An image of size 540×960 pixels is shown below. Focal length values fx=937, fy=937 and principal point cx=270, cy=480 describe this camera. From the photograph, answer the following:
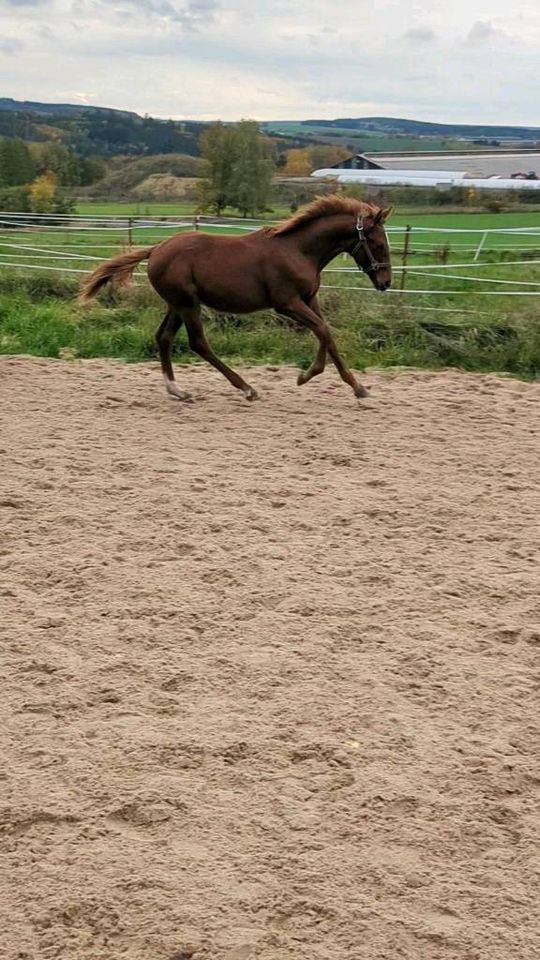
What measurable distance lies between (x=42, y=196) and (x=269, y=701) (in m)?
19.8

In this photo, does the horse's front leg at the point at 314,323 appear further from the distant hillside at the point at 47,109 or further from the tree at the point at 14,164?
the distant hillside at the point at 47,109

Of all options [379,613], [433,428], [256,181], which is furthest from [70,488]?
[256,181]

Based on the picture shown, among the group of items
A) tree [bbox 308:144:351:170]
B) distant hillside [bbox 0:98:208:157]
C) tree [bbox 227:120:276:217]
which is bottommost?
tree [bbox 227:120:276:217]

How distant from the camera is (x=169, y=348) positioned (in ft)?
24.1

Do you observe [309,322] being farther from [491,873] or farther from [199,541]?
[491,873]

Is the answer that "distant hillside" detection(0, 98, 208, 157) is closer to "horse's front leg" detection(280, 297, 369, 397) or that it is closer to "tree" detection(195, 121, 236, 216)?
"tree" detection(195, 121, 236, 216)

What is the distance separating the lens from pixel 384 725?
3.03 meters

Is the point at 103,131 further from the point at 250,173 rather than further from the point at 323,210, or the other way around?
the point at 323,210

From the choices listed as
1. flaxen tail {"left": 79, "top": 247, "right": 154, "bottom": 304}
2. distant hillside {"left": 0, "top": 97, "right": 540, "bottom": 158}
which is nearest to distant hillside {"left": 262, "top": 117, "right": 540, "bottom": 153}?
distant hillside {"left": 0, "top": 97, "right": 540, "bottom": 158}

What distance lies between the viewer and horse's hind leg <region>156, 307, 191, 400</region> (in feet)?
23.9

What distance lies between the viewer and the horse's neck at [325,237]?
22.9 ft

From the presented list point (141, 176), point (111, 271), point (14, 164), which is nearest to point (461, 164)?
point (141, 176)

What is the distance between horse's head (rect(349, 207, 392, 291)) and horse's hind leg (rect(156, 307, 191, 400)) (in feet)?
4.80

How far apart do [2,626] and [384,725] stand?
1.58 m
